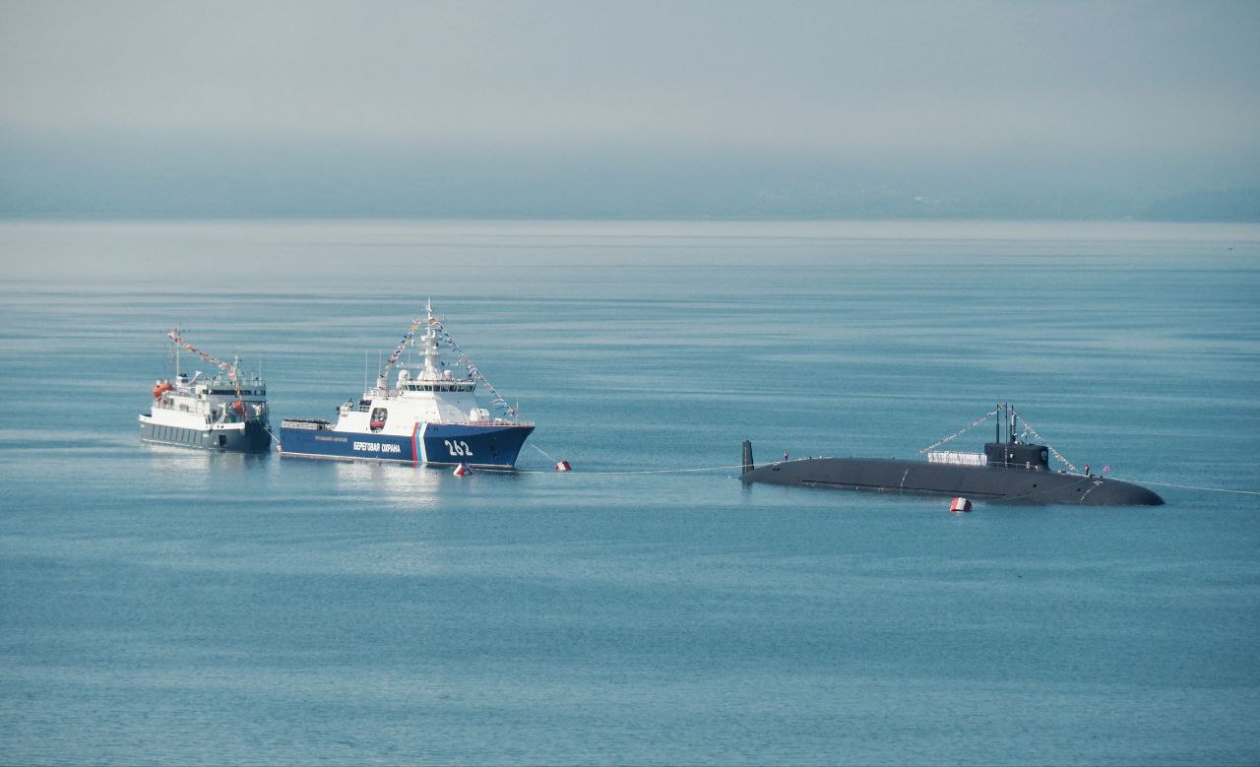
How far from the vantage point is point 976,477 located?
87750 millimetres

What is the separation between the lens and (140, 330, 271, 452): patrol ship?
10400 cm

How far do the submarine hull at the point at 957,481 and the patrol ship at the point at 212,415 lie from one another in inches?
1089

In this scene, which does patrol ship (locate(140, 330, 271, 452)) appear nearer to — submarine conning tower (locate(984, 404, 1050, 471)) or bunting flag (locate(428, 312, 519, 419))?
bunting flag (locate(428, 312, 519, 419))

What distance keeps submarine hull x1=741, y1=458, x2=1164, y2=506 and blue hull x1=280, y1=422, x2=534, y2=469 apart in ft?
39.0

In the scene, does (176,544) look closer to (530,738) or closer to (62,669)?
(62,669)

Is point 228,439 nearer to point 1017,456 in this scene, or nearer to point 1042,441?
point 1017,456

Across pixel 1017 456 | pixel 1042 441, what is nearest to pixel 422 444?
pixel 1017 456

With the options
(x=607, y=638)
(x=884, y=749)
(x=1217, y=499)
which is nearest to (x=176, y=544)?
(x=607, y=638)

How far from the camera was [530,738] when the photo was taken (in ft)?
170

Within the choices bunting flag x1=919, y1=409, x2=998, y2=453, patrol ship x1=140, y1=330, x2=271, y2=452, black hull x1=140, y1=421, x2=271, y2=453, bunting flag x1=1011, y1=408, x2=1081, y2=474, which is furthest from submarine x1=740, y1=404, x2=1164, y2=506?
patrol ship x1=140, y1=330, x2=271, y2=452

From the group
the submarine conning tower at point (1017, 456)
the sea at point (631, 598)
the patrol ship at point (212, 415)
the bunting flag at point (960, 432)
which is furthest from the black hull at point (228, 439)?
the submarine conning tower at point (1017, 456)

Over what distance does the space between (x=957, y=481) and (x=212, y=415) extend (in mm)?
40877

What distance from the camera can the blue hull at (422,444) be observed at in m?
95.5

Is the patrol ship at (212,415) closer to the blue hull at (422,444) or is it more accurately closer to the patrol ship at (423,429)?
the blue hull at (422,444)
